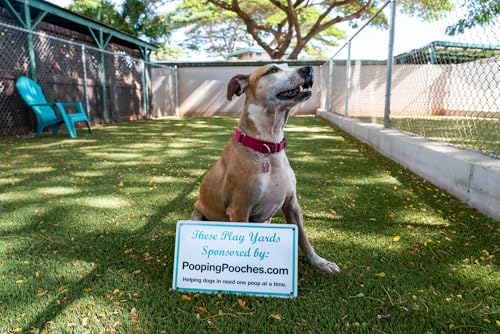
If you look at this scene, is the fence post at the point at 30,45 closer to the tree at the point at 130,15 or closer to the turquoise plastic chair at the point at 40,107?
the turquoise plastic chair at the point at 40,107

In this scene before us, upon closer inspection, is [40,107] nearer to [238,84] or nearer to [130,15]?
[238,84]

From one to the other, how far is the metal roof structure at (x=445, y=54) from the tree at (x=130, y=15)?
19.5 meters

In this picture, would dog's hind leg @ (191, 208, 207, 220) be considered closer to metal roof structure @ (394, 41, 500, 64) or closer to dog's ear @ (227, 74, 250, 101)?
dog's ear @ (227, 74, 250, 101)

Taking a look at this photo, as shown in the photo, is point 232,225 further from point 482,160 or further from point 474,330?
point 482,160

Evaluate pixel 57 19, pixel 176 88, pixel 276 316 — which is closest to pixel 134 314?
pixel 276 316

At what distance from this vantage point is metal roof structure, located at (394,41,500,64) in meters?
4.06

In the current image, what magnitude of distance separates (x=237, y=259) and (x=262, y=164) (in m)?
0.52

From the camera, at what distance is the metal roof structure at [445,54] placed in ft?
13.3

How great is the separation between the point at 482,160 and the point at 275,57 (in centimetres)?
1699

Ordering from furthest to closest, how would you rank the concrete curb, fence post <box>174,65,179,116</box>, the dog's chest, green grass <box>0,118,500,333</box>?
fence post <box>174,65,179,116</box> < the concrete curb < the dog's chest < green grass <box>0,118,500,333</box>

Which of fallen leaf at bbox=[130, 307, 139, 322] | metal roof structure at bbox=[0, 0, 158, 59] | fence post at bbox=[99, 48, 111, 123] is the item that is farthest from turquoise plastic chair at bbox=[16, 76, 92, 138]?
fallen leaf at bbox=[130, 307, 139, 322]

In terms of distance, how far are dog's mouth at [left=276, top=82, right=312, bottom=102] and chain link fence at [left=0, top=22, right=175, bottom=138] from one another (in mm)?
7029

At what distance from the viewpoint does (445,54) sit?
16.4 feet

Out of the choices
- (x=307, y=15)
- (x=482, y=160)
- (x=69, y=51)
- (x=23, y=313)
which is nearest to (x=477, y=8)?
(x=482, y=160)
